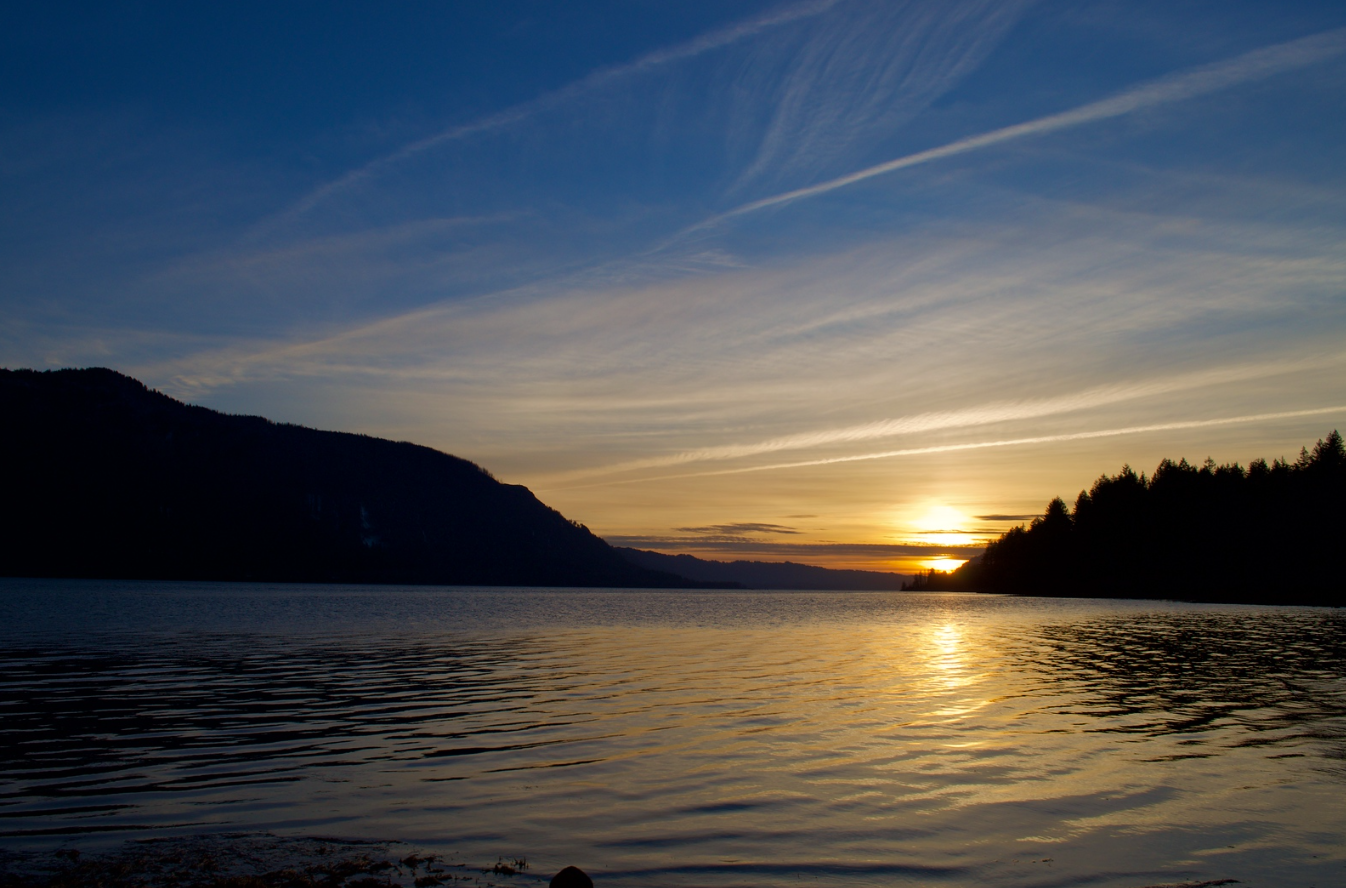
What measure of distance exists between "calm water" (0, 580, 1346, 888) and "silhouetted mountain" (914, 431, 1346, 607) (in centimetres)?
12269

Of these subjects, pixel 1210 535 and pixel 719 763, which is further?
pixel 1210 535

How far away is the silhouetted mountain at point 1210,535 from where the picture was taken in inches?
5364

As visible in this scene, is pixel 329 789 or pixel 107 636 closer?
pixel 329 789

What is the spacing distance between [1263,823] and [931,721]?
35.1 ft

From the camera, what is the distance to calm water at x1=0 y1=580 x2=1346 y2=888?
12898mm

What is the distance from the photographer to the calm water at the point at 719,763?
1290 centimetres

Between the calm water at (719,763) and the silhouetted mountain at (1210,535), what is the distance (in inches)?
4830

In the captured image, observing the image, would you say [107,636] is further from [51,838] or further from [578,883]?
[578,883]

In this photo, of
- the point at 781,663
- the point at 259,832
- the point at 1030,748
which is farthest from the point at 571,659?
the point at 259,832

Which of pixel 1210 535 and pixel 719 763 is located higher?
pixel 1210 535

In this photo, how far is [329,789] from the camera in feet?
52.6

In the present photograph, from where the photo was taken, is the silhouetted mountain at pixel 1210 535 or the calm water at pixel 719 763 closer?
the calm water at pixel 719 763

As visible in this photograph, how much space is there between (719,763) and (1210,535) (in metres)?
166

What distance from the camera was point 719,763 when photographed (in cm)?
1873
